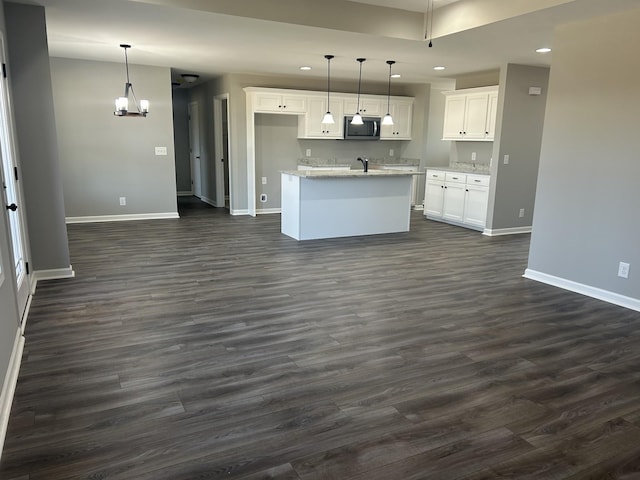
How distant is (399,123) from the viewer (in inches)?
366

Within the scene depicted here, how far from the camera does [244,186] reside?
8352mm

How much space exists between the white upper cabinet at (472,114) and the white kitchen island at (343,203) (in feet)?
4.70

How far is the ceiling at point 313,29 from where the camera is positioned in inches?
157

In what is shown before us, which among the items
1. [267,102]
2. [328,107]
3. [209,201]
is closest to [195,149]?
[209,201]

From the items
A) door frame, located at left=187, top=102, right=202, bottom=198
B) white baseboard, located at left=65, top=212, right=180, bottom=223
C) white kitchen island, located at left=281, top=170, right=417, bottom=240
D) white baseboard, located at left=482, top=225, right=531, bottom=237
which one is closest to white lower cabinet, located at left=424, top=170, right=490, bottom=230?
white baseboard, located at left=482, top=225, right=531, bottom=237

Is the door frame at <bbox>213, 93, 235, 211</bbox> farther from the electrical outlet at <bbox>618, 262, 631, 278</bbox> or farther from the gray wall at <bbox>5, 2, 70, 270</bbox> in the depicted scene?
the electrical outlet at <bbox>618, 262, 631, 278</bbox>

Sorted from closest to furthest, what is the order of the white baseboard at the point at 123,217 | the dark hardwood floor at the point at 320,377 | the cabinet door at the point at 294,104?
1. the dark hardwood floor at the point at 320,377
2. the white baseboard at the point at 123,217
3. the cabinet door at the point at 294,104

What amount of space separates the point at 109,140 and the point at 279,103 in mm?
2828

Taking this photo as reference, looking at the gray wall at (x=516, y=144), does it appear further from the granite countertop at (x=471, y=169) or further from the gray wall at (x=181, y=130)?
the gray wall at (x=181, y=130)

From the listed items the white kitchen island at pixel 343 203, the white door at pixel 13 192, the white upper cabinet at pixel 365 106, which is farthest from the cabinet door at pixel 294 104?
the white door at pixel 13 192

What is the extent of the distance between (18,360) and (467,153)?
710 cm

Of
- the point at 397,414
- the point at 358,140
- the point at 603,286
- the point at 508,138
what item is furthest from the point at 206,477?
the point at 358,140

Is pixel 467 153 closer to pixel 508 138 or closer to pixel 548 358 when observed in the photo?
pixel 508 138

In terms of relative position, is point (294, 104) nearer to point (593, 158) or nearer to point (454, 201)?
point (454, 201)
